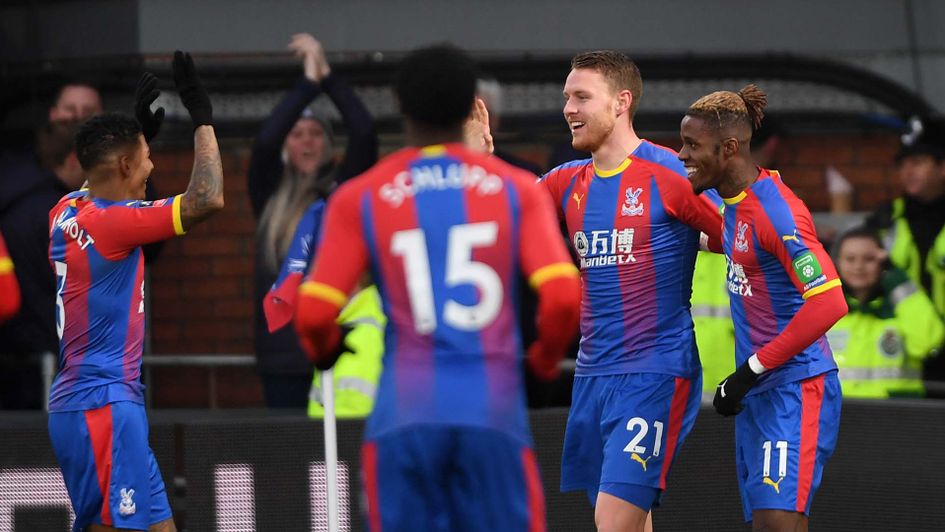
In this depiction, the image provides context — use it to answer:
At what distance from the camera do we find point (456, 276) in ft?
15.2

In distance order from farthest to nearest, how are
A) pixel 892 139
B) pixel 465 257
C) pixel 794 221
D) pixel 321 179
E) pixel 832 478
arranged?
pixel 892 139 < pixel 321 179 < pixel 832 478 < pixel 794 221 < pixel 465 257

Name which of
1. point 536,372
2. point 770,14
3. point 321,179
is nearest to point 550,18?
point 770,14

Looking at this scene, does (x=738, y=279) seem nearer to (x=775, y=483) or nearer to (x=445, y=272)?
(x=775, y=483)

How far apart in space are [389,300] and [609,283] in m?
1.90

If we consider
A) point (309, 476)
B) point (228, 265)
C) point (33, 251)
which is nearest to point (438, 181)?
point (309, 476)

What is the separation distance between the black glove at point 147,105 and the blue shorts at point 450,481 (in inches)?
102

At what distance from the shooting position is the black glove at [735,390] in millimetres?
6152

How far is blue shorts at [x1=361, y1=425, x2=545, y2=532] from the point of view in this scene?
462 centimetres

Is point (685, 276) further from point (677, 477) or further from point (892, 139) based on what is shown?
point (892, 139)

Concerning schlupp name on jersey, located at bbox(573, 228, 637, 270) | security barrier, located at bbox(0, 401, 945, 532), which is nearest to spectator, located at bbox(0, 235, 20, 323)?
security barrier, located at bbox(0, 401, 945, 532)

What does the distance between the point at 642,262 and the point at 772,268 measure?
0.50m

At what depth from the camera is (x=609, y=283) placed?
21.1ft

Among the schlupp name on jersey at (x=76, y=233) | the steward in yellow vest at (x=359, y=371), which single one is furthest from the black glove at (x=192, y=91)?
the steward in yellow vest at (x=359, y=371)

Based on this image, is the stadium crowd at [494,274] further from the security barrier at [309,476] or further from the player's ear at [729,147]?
the security barrier at [309,476]
